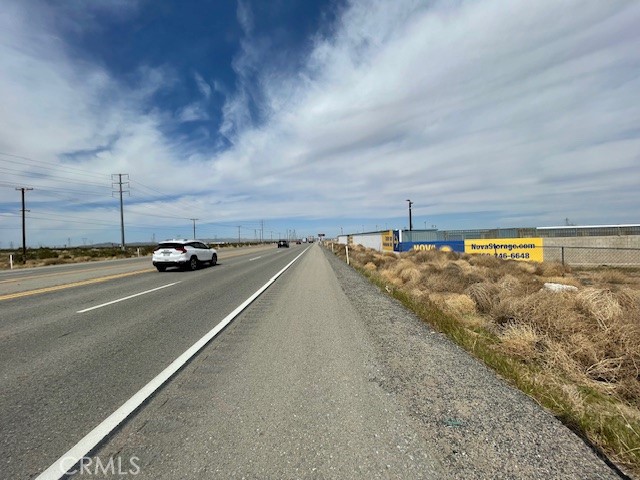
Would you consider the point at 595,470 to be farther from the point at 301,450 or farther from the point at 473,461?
the point at 301,450

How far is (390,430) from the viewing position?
117 inches

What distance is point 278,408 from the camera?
341 cm

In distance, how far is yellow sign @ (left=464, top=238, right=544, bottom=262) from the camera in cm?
2795

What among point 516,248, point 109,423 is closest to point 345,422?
point 109,423

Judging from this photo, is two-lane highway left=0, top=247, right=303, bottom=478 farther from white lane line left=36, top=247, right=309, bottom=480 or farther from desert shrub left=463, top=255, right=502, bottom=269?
desert shrub left=463, top=255, right=502, bottom=269

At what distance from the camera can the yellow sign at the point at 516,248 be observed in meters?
28.0

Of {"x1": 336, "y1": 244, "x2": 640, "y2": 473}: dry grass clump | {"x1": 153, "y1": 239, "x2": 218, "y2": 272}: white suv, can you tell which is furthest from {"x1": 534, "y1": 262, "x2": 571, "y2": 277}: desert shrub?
{"x1": 153, "y1": 239, "x2": 218, "y2": 272}: white suv

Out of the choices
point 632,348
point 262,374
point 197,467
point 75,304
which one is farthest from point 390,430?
point 75,304

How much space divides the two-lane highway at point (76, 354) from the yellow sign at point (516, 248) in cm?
2553

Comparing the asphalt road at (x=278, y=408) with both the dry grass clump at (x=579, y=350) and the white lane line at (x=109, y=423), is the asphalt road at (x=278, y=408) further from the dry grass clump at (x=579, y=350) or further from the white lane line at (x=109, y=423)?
the dry grass clump at (x=579, y=350)

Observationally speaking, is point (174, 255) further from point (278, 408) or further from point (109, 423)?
point (278, 408)

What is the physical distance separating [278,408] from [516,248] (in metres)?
30.2

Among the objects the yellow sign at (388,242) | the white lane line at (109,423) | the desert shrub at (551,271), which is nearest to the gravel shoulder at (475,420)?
the white lane line at (109,423)

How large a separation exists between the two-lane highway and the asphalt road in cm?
2
